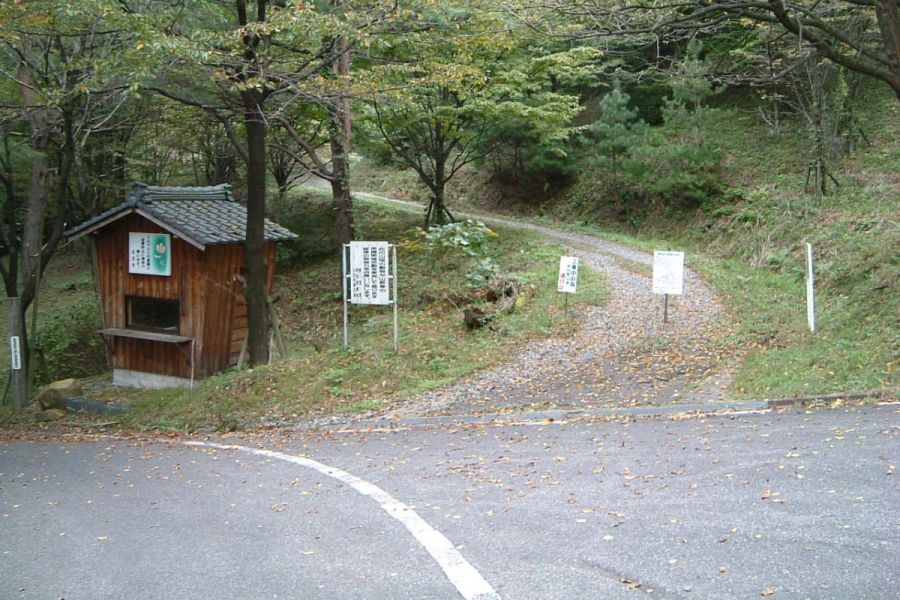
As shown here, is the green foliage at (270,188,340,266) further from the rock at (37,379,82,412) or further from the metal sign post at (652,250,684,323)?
the metal sign post at (652,250,684,323)

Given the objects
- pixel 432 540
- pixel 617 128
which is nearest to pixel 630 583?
pixel 432 540

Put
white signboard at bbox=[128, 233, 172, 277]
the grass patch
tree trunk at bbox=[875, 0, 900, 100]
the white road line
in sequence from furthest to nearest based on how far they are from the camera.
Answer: white signboard at bbox=[128, 233, 172, 277]
the grass patch
tree trunk at bbox=[875, 0, 900, 100]
the white road line

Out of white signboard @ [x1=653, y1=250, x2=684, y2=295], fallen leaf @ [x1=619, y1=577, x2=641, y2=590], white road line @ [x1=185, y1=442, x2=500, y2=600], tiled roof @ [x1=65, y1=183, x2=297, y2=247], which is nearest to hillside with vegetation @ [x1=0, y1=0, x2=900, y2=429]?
tiled roof @ [x1=65, y1=183, x2=297, y2=247]

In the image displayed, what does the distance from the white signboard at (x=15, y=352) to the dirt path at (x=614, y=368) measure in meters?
7.57

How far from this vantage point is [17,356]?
47.1 feet

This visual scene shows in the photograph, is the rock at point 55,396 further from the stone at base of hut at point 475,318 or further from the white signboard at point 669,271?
the white signboard at point 669,271

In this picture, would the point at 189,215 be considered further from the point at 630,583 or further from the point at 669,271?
the point at 630,583

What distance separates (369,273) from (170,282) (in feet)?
15.1

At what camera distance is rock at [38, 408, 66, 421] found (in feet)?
47.2

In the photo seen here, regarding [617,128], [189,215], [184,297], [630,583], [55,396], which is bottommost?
[55,396]

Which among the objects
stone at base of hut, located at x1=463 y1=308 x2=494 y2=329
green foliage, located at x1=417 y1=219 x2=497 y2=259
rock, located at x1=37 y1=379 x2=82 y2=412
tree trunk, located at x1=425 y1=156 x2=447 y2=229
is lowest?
rock, located at x1=37 y1=379 x2=82 y2=412

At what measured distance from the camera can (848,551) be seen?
458cm

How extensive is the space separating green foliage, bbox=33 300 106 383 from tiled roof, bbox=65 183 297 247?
4.71m

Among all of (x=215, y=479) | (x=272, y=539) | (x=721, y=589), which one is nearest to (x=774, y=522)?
(x=721, y=589)
